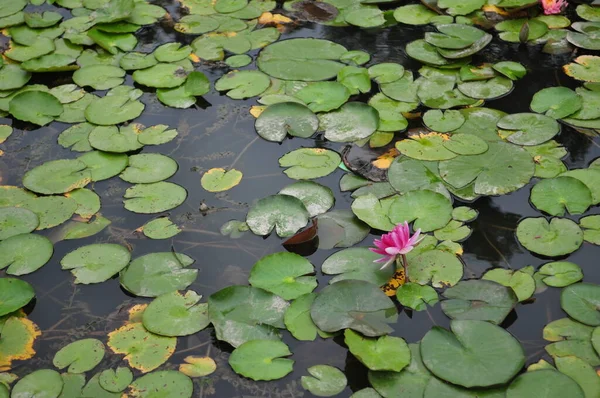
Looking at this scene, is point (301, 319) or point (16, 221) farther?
point (16, 221)

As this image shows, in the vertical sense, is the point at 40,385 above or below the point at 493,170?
below

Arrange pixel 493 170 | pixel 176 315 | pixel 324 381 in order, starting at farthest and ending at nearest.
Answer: pixel 493 170 → pixel 176 315 → pixel 324 381

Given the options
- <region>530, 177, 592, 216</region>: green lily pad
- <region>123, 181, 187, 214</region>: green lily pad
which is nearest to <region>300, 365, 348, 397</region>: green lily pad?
<region>123, 181, 187, 214</region>: green lily pad

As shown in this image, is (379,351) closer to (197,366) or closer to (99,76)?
(197,366)

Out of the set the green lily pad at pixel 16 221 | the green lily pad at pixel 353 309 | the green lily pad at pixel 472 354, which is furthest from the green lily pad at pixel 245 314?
the green lily pad at pixel 16 221

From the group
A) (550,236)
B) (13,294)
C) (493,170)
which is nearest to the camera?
(13,294)

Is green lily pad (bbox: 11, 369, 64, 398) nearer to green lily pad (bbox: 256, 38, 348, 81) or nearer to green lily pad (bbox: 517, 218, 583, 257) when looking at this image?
green lily pad (bbox: 517, 218, 583, 257)

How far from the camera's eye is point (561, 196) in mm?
2867

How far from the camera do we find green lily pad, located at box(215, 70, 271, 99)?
3631 millimetres

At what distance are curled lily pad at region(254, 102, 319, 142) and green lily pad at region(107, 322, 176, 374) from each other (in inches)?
50.1

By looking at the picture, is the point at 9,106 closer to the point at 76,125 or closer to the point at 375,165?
the point at 76,125

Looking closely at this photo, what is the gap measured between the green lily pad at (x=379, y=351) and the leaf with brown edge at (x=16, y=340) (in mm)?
1189

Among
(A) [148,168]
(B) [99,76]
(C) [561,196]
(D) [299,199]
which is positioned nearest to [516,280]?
(C) [561,196]

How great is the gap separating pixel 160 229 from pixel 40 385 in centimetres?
85
